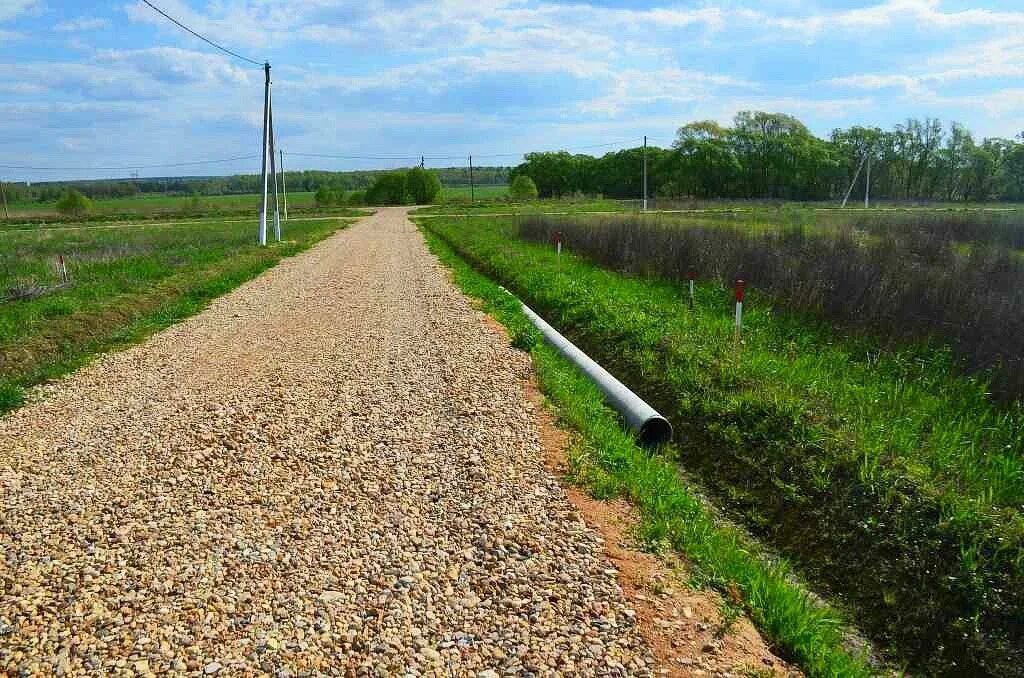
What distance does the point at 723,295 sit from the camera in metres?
13.6

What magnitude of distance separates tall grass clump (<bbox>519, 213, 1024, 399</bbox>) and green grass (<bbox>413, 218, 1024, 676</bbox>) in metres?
0.41

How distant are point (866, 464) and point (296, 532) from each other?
445cm

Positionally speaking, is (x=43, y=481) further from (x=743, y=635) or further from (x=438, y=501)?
(x=743, y=635)

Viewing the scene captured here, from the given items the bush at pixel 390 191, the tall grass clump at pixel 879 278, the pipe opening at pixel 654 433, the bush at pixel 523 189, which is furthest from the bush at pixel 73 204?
the pipe opening at pixel 654 433

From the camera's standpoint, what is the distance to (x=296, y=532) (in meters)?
5.11

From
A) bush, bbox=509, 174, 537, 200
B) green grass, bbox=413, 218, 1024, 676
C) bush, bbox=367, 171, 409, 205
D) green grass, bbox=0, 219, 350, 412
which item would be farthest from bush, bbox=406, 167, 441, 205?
green grass, bbox=413, 218, 1024, 676

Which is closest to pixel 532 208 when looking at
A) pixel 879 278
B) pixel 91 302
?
pixel 91 302

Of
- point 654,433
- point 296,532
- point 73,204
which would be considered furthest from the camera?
point 73,204

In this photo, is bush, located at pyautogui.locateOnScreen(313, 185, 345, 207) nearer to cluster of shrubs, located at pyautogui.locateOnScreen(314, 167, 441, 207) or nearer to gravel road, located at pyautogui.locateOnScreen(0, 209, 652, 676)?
cluster of shrubs, located at pyautogui.locateOnScreen(314, 167, 441, 207)

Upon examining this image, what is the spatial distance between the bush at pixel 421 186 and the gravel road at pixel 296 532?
100574 millimetres

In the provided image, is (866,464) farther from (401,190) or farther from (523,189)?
(401,190)

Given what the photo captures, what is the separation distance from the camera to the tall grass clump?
27.2ft

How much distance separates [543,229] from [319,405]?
21.1 meters

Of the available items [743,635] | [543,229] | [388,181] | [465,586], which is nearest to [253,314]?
[465,586]
